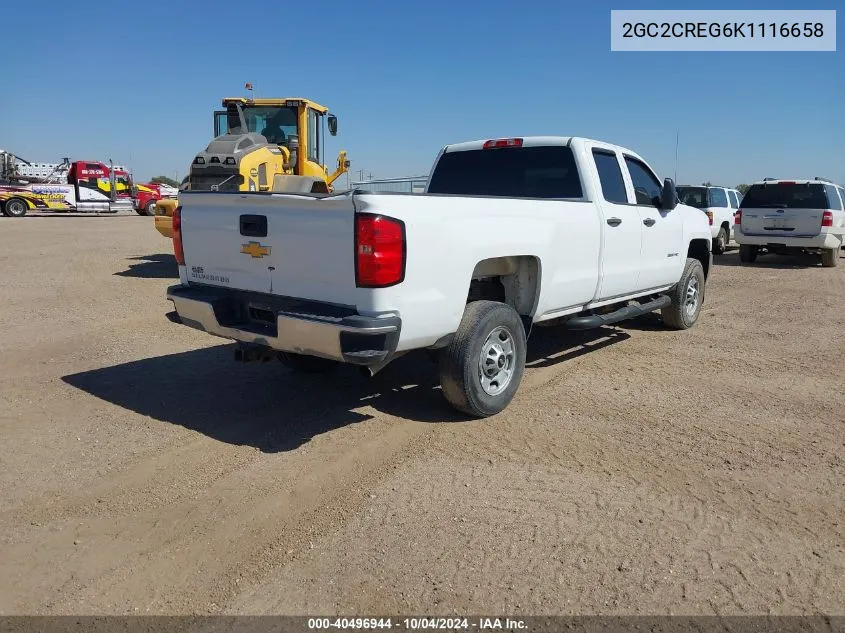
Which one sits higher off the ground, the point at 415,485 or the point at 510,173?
the point at 510,173

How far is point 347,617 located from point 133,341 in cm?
545

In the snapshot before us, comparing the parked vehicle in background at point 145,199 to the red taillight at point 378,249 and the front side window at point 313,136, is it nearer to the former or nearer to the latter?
the front side window at point 313,136

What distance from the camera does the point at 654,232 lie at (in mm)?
7168

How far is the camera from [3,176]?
3616 centimetres

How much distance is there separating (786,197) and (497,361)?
1341 cm

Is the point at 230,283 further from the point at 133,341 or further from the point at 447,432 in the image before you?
the point at 133,341

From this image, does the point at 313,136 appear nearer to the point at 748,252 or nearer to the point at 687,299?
the point at 687,299

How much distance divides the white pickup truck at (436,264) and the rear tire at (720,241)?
13.5 m

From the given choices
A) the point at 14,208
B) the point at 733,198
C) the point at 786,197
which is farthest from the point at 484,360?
the point at 14,208

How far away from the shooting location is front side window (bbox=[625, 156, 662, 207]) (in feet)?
23.3

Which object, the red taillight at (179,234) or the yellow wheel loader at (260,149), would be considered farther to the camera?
the yellow wheel loader at (260,149)

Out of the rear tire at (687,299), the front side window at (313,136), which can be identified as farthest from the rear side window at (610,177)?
the front side window at (313,136)

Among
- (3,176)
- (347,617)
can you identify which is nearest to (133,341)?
(347,617)

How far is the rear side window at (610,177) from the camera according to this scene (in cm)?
650
